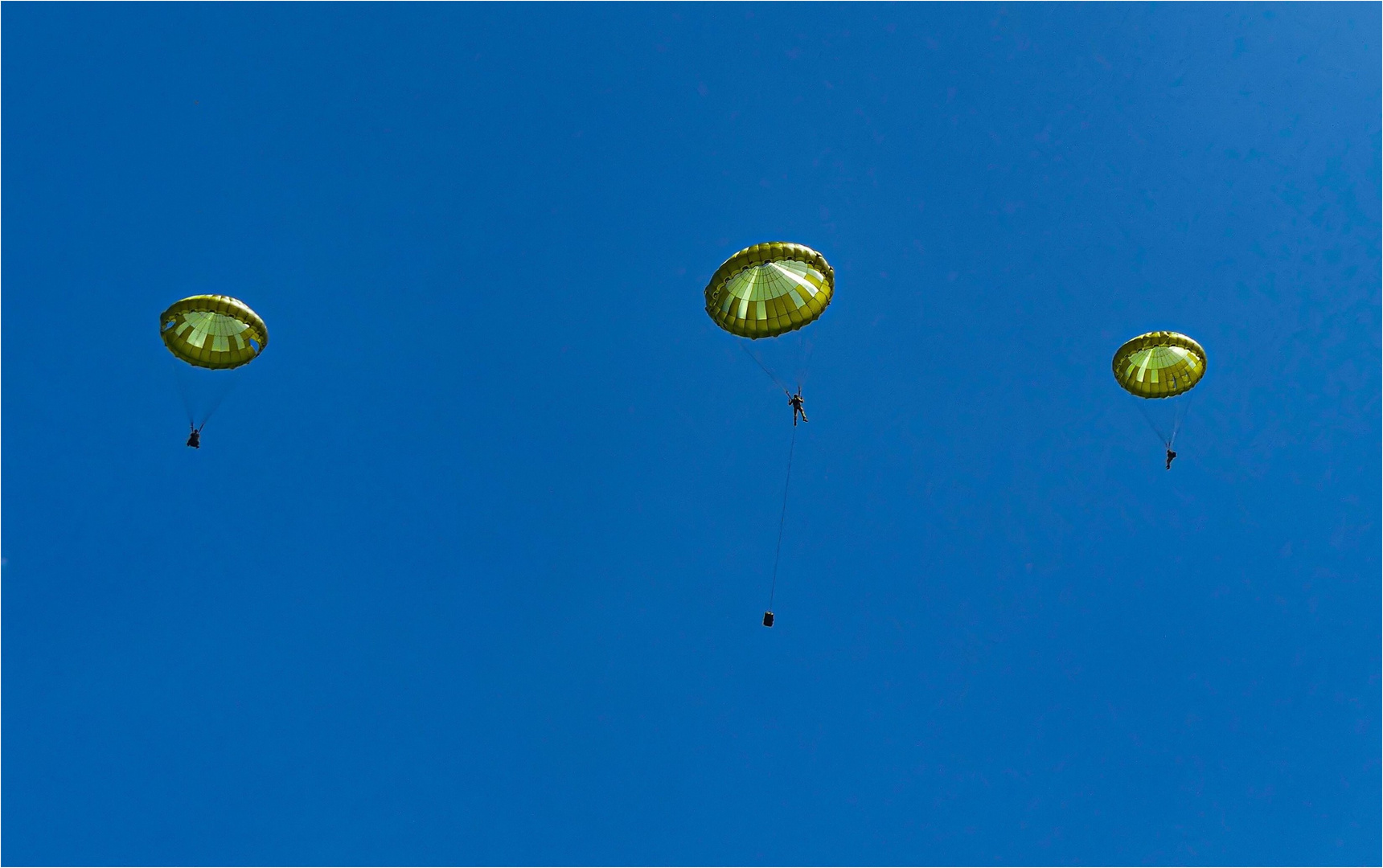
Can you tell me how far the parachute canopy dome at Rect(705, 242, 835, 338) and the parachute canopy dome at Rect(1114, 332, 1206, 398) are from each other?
1425 centimetres

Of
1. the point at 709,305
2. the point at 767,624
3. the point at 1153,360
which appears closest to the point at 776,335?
the point at 709,305

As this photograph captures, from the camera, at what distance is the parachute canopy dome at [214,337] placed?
117 feet

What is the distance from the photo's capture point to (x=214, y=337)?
3750cm

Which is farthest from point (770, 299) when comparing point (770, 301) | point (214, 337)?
point (214, 337)

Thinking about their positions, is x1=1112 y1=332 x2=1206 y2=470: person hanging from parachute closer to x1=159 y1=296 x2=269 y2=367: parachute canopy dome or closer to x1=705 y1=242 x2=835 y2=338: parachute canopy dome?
x1=705 y1=242 x2=835 y2=338: parachute canopy dome

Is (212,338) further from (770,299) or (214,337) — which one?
(770,299)

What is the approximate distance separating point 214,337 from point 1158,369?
3956 centimetres

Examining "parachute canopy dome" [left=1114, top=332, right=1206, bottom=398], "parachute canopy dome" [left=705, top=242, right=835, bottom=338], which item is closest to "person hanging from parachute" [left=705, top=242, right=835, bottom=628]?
"parachute canopy dome" [left=705, top=242, right=835, bottom=338]

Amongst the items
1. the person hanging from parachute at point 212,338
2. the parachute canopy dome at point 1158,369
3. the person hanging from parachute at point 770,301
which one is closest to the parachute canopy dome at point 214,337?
the person hanging from parachute at point 212,338

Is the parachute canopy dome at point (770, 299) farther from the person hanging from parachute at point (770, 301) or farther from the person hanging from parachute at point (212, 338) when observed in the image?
the person hanging from parachute at point (212, 338)

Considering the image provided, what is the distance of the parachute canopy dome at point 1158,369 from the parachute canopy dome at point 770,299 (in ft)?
46.7

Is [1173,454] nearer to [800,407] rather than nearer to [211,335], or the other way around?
[800,407]

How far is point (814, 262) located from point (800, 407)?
6.67 meters

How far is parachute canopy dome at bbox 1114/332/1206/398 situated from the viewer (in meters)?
38.8
